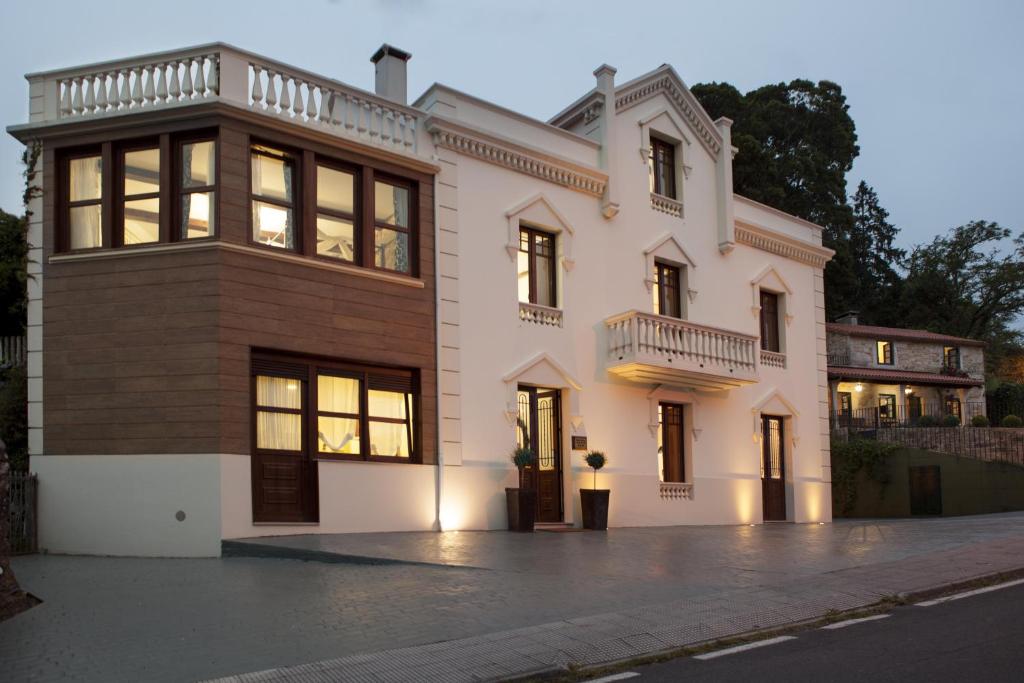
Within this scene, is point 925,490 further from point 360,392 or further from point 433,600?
point 433,600

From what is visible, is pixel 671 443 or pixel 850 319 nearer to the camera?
pixel 671 443

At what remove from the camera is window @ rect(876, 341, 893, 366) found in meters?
48.2

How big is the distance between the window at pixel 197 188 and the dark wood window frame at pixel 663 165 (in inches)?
432

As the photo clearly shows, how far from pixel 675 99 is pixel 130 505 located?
15414 mm

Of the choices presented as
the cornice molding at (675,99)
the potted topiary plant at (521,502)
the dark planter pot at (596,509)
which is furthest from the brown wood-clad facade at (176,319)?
the cornice molding at (675,99)

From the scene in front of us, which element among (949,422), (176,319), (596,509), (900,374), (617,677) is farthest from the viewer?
(900,374)

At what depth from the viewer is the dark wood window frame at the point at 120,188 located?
1565 centimetres

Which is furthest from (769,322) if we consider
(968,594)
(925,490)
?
(968,594)

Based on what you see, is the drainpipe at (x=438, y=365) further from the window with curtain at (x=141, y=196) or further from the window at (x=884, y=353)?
the window at (x=884, y=353)

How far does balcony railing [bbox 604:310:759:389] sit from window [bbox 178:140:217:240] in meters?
8.78

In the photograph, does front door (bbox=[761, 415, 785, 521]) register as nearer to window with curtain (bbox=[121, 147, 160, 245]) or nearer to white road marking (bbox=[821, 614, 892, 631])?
white road marking (bbox=[821, 614, 892, 631])

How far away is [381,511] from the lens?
54.7 ft

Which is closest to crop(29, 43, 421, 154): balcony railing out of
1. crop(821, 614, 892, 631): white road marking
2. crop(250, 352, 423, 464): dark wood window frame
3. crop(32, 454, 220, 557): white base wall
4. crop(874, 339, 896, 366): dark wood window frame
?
crop(250, 352, 423, 464): dark wood window frame

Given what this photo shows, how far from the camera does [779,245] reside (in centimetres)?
2577
